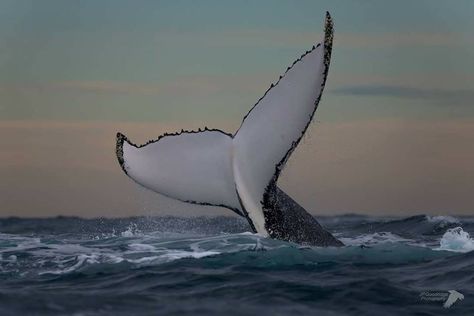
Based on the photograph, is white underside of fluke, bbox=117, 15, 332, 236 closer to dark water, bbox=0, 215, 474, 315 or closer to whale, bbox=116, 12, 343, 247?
whale, bbox=116, 12, 343, 247

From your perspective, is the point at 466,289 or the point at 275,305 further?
the point at 466,289

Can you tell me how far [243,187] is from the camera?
11.4m

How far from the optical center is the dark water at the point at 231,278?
30.7ft

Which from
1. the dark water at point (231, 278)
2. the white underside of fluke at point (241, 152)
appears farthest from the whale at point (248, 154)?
the dark water at point (231, 278)

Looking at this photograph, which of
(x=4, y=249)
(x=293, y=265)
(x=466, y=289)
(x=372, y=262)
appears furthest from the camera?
(x=4, y=249)

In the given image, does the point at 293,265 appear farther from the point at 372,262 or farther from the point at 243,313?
the point at 243,313

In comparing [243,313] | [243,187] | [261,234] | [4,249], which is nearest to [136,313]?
[243,313]

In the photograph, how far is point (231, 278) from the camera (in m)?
11.1

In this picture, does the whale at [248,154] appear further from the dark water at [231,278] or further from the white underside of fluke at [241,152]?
the dark water at [231,278]

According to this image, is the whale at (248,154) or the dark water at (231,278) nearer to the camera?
the dark water at (231,278)

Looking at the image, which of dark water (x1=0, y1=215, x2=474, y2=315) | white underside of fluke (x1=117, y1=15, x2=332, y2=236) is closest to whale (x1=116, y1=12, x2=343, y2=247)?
white underside of fluke (x1=117, y1=15, x2=332, y2=236)

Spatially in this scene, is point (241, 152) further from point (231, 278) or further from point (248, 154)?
point (231, 278)

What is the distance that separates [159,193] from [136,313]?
285 cm

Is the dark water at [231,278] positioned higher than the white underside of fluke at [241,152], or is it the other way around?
the white underside of fluke at [241,152]
